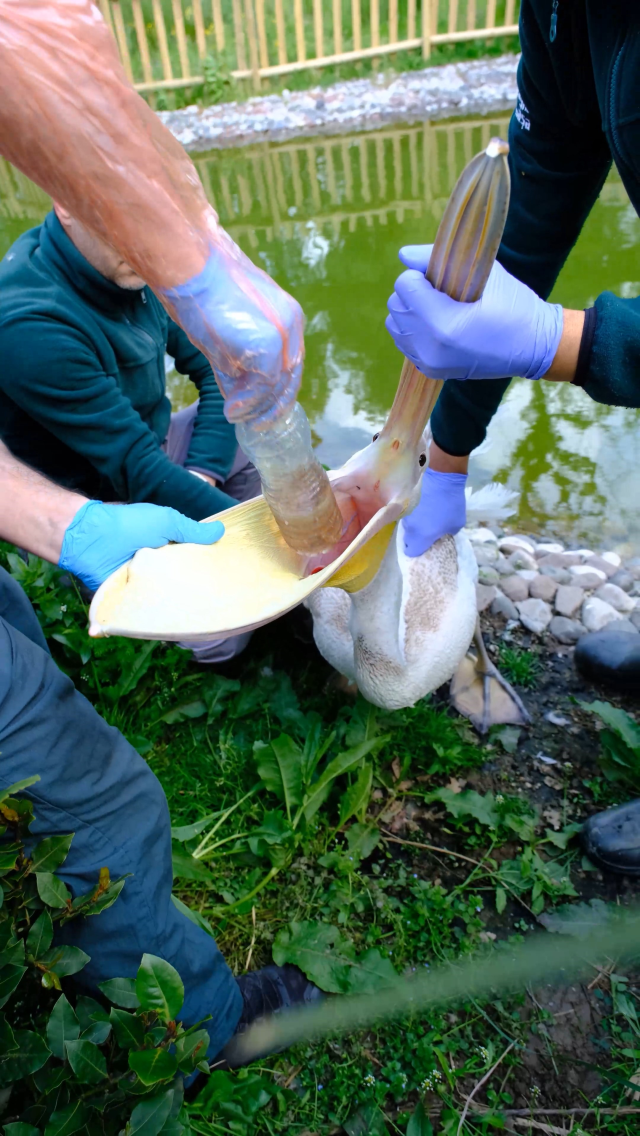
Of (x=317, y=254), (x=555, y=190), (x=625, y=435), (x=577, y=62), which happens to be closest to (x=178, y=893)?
(x=555, y=190)

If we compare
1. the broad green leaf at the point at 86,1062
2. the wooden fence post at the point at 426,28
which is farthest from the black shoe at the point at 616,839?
the wooden fence post at the point at 426,28

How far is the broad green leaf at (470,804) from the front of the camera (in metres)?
1.79

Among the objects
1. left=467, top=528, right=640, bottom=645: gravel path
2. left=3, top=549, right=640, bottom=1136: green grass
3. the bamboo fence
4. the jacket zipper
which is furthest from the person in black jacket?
the bamboo fence

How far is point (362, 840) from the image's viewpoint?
179 centimetres

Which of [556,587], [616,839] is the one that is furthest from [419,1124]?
[556,587]

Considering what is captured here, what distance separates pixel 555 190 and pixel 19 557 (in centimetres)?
180

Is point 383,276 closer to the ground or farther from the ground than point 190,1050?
farther from the ground

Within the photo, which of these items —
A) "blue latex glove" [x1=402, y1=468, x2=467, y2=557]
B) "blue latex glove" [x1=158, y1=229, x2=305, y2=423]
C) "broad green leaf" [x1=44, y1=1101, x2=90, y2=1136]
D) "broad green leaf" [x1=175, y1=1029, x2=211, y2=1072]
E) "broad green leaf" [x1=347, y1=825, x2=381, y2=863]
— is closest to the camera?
"blue latex glove" [x1=158, y1=229, x2=305, y2=423]

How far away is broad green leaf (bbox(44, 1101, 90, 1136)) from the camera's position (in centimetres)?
84

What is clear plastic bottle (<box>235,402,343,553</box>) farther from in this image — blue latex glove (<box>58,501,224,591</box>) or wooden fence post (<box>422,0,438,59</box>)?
wooden fence post (<box>422,0,438,59</box>)

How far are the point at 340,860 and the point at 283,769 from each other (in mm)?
265

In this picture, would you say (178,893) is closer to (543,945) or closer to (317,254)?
(543,945)

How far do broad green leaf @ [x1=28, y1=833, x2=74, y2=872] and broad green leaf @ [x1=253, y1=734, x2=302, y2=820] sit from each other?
2.87 feet

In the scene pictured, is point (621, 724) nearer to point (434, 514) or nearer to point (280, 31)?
point (434, 514)
